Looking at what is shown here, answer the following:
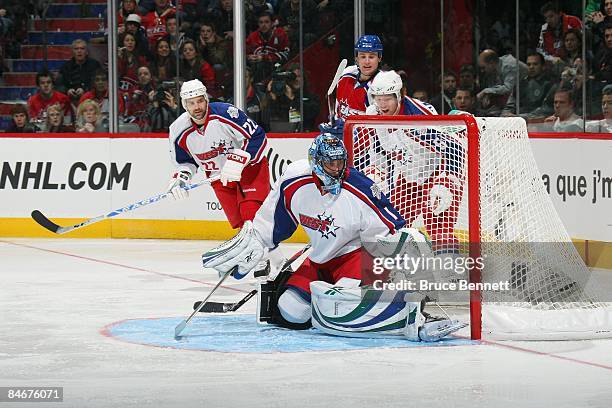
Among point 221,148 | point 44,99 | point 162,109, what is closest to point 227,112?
point 221,148

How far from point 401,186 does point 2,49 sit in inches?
247

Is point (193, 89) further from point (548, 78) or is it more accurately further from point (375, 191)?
point (548, 78)

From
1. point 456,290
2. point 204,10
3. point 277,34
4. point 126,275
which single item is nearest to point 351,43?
point 277,34

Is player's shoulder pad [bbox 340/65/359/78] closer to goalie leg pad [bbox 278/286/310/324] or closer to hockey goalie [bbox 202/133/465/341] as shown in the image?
hockey goalie [bbox 202/133/465/341]

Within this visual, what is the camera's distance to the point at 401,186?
6281 mm

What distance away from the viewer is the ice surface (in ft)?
14.6

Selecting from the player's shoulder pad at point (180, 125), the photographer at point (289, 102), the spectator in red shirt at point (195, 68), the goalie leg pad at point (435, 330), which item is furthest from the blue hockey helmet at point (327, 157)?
the spectator in red shirt at point (195, 68)

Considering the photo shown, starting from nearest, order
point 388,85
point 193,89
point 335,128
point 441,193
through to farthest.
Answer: point 441,193 < point 388,85 < point 335,128 < point 193,89

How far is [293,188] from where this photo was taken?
228 inches

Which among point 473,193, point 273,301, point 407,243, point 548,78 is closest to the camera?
point 407,243

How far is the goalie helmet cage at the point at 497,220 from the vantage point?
222 inches

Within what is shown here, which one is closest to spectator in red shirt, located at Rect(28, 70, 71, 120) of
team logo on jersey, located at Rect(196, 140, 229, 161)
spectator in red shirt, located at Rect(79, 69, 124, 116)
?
spectator in red shirt, located at Rect(79, 69, 124, 116)

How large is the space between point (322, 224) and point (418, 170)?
2.44 ft

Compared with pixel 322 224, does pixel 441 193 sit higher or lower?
higher
